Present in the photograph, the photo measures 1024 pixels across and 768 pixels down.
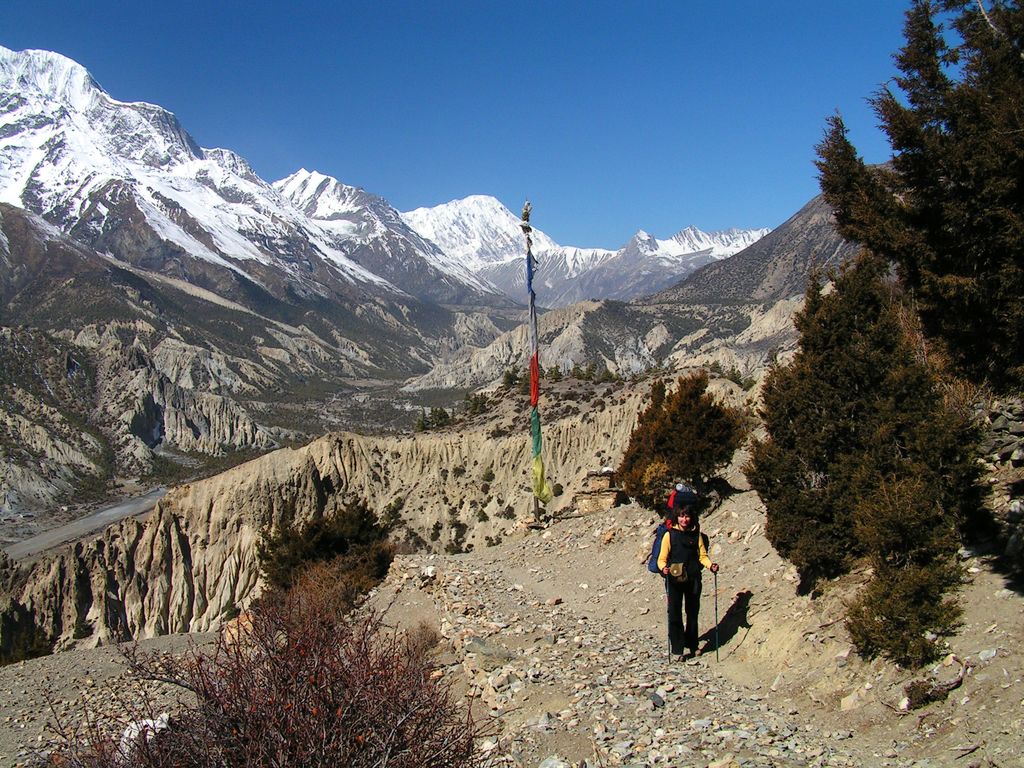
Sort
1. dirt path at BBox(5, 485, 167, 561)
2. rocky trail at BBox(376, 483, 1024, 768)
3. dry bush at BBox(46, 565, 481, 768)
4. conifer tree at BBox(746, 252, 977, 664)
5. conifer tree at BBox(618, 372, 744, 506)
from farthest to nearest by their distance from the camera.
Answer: dirt path at BBox(5, 485, 167, 561)
conifer tree at BBox(618, 372, 744, 506)
conifer tree at BBox(746, 252, 977, 664)
rocky trail at BBox(376, 483, 1024, 768)
dry bush at BBox(46, 565, 481, 768)

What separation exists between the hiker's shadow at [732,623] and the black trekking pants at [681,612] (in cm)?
59

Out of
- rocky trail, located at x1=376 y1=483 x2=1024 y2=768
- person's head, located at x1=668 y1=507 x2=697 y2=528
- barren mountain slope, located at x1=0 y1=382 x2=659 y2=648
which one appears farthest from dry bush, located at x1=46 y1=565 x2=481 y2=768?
barren mountain slope, located at x1=0 y1=382 x2=659 y2=648

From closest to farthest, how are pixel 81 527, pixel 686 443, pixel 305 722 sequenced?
pixel 305 722 < pixel 686 443 < pixel 81 527

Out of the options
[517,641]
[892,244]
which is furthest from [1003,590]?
[517,641]

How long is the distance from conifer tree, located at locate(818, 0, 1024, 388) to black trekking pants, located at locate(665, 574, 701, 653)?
15.5ft

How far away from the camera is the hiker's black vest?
9.54 metres

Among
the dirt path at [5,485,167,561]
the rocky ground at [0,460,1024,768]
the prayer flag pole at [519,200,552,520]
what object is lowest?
the dirt path at [5,485,167,561]

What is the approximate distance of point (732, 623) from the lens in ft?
35.4

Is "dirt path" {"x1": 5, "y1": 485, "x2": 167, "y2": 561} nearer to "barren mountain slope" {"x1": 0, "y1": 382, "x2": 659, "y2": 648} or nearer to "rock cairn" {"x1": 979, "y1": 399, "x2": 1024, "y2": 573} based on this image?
"barren mountain slope" {"x1": 0, "y1": 382, "x2": 659, "y2": 648}

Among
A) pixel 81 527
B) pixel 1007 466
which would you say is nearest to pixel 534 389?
pixel 1007 466

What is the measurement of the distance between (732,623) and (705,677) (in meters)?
1.88

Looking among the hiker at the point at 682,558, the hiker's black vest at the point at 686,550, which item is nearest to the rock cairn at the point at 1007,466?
the hiker at the point at 682,558

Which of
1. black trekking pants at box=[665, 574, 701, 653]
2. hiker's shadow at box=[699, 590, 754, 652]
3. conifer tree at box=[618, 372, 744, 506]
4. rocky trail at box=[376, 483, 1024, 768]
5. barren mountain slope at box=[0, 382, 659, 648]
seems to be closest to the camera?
rocky trail at box=[376, 483, 1024, 768]

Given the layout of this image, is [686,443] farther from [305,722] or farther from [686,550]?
[305,722]
